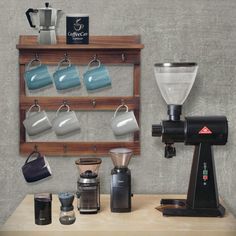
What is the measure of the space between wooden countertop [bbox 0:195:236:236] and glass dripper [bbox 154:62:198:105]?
21.3 inches

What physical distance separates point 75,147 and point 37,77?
40cm

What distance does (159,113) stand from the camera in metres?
2.81

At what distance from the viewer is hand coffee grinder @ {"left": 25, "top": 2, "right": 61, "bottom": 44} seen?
8.68 feet

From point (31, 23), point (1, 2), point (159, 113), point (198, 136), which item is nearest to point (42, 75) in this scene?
point (31, 23)

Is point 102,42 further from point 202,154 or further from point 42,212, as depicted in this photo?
point 42,212

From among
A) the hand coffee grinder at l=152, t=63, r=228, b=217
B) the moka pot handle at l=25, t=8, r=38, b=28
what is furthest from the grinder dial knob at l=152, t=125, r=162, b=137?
the moka pot handle at l=25, t=8, r=38, b=28

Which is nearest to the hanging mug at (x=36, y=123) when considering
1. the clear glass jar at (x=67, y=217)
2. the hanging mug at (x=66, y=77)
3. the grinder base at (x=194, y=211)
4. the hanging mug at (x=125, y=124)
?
the hanging mug at (x=66, y=77)

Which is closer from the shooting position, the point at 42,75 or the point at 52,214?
the point at 52,214

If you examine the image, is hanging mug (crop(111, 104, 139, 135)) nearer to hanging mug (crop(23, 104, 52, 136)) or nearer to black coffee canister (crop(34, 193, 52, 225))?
hanging mug (crop(23, 104, 52, 136))

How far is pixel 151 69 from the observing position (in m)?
2.79

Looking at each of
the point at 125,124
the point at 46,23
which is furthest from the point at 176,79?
the point at 46,23

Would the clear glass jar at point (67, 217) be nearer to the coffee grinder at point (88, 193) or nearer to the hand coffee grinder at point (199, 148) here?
the coffee grinder at point (88, 193)

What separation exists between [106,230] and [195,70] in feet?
2.82

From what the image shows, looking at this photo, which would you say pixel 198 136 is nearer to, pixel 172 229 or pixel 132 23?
pixel 172 229
